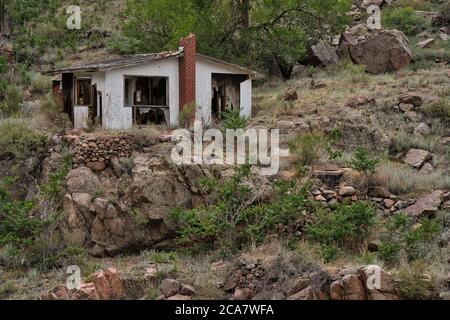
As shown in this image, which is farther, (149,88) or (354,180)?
(149,88)

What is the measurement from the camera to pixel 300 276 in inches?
629

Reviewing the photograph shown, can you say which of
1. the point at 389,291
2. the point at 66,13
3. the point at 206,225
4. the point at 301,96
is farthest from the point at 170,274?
the point at 66,13

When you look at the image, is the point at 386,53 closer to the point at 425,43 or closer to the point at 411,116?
the point at 425,43

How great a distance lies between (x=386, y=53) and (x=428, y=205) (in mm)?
13881

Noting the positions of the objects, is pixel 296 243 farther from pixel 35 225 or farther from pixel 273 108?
pixel 273 108

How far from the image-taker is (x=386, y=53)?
3178 centimetres

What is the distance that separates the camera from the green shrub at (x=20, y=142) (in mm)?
Answer: 22391

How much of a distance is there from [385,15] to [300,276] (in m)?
25.4

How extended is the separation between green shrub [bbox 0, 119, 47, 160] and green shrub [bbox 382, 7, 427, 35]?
66.8ft

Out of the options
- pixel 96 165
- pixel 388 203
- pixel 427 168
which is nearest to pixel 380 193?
pixel 388 203

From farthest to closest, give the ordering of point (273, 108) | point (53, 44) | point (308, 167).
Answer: point (53, 44)
point (273, 108)
point (308, 167)

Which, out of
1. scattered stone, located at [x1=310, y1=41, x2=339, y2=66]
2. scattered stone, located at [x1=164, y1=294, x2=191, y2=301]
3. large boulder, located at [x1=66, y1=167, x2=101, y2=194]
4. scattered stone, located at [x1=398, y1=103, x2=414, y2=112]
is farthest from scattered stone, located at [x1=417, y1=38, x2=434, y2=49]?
scattered stone, located at [x1=164, y1=294, x2=191, y2=301]

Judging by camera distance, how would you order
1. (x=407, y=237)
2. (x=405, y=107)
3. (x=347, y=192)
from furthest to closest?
(x=405, y=107) → (x=347, y=192) → (x=407, y=237)
